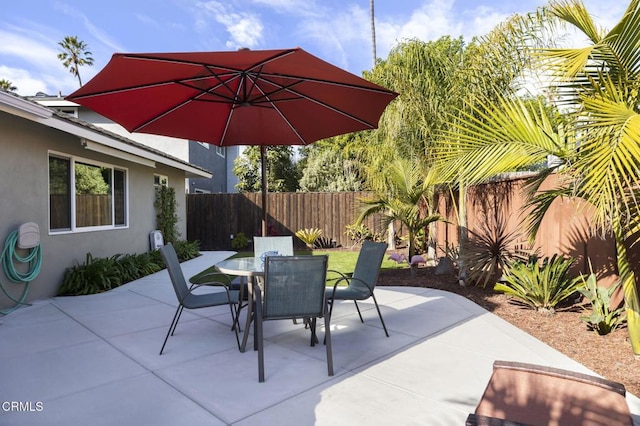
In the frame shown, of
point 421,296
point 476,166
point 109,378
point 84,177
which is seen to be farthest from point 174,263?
point 84,177

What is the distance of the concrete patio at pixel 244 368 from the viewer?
2.71 meters

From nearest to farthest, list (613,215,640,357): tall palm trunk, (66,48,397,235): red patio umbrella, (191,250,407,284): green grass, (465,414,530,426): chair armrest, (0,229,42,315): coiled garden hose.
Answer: (465,414,530,426): chair armrest → (66,48,397,235): red patio umbrella → (613,215,640,357): tall palm trunk → (0,229,42,315): coiled garden hose → (191,250,407,284): green grass

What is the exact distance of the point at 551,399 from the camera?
7.20ft

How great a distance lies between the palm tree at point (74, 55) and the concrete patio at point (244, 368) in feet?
99.6

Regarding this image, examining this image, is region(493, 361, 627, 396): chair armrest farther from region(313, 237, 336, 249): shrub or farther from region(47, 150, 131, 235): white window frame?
region(313, 237, 336, 249): shrub

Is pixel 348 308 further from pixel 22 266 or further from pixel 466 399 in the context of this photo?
pixel 22 266

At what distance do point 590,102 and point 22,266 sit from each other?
7.36m

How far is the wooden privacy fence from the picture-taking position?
14328 mm

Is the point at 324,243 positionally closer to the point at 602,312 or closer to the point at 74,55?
the point at 602,312

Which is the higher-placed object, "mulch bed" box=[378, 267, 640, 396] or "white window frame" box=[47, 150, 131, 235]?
"white window frame" box=[47, 150, 131, 235]

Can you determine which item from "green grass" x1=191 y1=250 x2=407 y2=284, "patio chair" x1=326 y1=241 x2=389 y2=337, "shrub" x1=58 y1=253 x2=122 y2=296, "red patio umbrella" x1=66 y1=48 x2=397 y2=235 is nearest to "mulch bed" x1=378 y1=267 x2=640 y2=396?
"patio chair" x1=326 y1=241 x2=389 y2=337

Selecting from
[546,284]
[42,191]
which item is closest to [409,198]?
[546,284]

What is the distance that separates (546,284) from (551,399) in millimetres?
3092

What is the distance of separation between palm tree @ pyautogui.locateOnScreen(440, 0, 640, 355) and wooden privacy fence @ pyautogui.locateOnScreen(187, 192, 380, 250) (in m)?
10.1
